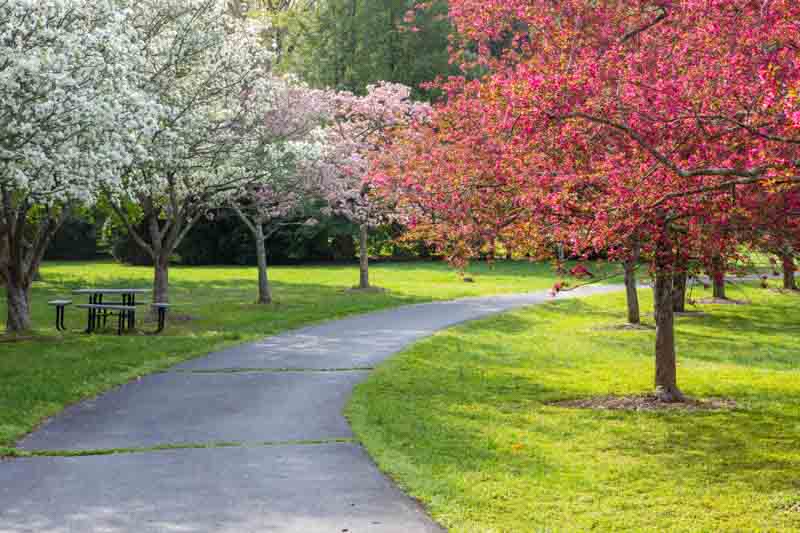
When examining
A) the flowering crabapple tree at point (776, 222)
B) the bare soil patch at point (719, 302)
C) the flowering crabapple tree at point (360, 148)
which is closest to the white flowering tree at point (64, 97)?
the flowering crabapple tree at point (776, 222)

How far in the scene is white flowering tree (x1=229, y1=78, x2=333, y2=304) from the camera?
75.8 feet

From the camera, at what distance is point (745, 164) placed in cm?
938

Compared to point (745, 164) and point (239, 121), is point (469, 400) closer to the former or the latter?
point (745, 164)

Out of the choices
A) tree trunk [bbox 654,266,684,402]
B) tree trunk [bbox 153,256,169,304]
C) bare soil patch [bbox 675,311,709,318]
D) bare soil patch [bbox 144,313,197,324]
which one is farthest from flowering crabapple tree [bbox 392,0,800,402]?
bare soil patch [bbox 675,311,709,318]

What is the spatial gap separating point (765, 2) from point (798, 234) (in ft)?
8.32

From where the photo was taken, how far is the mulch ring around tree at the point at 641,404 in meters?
13.5

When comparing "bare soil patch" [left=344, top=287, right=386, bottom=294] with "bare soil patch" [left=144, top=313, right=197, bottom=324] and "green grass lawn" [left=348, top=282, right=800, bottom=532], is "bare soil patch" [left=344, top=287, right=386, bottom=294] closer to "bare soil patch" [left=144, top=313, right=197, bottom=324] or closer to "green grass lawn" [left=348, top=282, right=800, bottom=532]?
"bare soil patch" [left=144, top=313, right=197, bottom=324]

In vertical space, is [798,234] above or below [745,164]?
below

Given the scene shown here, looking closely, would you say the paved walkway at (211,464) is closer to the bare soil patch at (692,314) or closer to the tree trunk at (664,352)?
the tree trunk at (664,352)

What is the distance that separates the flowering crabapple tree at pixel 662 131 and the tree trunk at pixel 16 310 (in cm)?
1334

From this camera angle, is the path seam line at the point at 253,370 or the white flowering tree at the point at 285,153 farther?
the white flowering tree at the point at 285,153

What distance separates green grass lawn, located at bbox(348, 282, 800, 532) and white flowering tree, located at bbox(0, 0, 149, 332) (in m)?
6.24

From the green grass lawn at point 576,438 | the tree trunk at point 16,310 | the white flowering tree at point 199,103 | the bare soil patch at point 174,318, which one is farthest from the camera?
the bare soil patch at point 174,318

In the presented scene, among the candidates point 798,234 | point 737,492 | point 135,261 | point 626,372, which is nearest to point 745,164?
point 798,234
